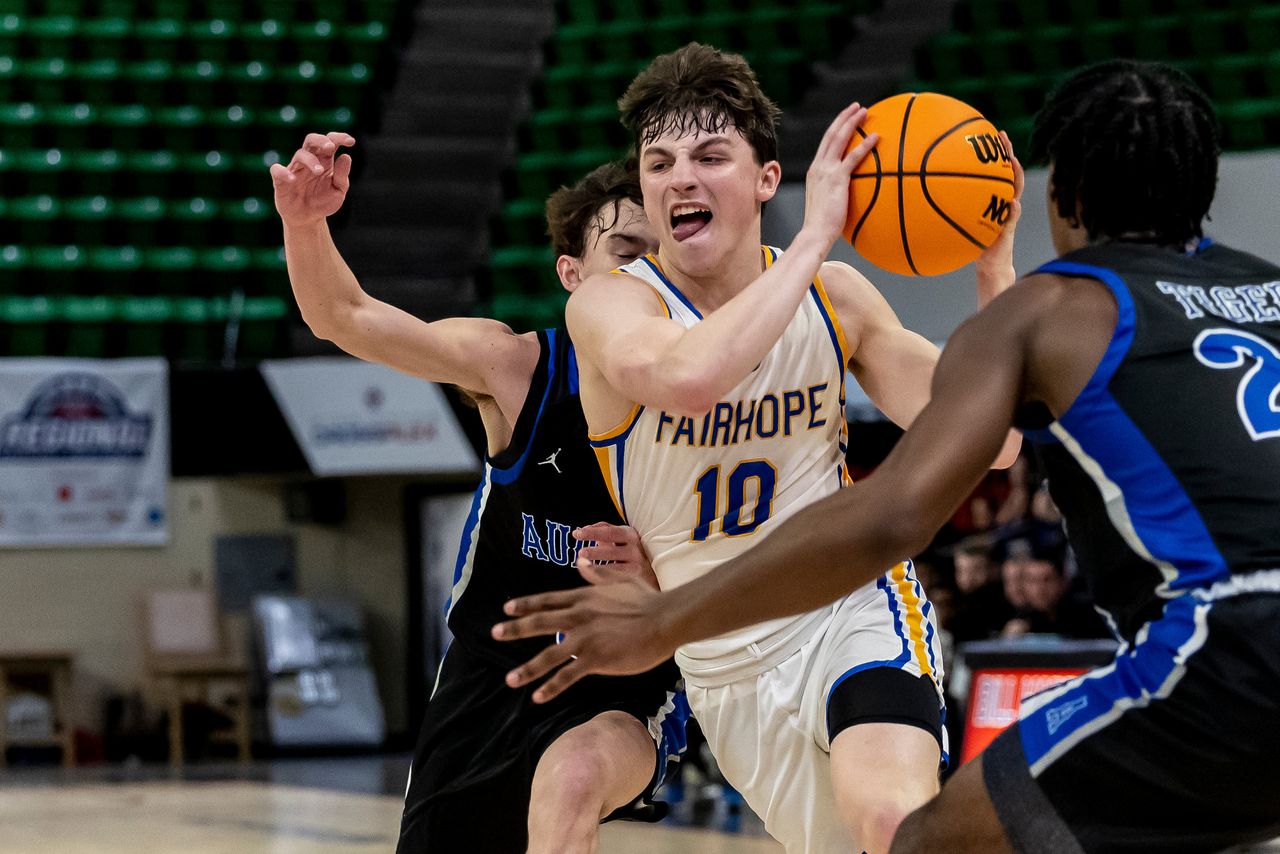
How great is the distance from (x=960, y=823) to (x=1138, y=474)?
0.51 meters

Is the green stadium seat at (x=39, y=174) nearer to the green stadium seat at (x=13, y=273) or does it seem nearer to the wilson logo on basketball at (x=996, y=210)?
the green stadium seat at (x=13, y=273)

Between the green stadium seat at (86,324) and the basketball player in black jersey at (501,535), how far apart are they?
9.96 meters

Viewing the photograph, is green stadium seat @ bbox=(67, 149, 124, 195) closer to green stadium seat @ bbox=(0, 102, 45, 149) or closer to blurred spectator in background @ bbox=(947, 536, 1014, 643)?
green stadium seat @ bbox=(0, 102, 45, 149)

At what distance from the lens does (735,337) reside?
9.58ft

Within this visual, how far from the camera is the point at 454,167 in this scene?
1571 centimetres

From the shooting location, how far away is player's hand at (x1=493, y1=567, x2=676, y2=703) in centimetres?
224

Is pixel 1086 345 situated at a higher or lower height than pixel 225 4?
lower

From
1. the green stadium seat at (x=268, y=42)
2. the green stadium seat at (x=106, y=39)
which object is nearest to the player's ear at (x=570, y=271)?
the green stadium seat at (x=268, y=42)

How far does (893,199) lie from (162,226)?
11.8 m

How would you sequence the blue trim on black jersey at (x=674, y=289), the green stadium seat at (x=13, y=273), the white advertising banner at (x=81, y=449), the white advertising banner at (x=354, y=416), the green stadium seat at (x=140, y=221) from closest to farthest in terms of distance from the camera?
the blue trim on black jersey at (x=674, y=289) < the white advertising banner at (x=354, y=416) < the white advertising banner at (x=81, y=449) < the green stadium seat at (x=13, y=273) < the green stadium seat at (x=140, y=221)

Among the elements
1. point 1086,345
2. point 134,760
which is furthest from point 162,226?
point 1086,345

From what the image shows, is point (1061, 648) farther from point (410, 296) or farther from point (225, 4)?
point (225, 4)

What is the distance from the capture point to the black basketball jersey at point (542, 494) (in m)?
3.76

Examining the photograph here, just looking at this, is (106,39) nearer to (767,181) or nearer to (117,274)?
(117,274)
